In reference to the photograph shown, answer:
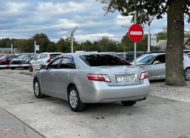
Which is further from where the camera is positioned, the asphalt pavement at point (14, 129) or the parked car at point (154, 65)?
the parked car at point (154, 65)

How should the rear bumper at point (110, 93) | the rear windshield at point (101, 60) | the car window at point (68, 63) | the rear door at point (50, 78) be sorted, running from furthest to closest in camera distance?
the rear door at point (50, 78)
the car window at point (68, 63)
the rear windshield at point (101, 60)
the rear bumper at point (110, 93)

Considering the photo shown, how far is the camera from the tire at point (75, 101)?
9742 mm

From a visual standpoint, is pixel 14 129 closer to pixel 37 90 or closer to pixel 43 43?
pixel 37 90

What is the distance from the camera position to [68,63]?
1066 cm

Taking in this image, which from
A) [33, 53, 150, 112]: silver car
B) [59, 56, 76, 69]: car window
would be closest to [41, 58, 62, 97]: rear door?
[33, 53, 150, 112]: silver car

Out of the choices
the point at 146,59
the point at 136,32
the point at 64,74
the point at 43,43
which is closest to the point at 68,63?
the point at 64,74

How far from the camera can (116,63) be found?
1029 cm

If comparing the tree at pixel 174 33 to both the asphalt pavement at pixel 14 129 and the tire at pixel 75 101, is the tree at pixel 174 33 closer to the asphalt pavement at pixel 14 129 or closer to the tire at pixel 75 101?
the tire at pixel 75 101

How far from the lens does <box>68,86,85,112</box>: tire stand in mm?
9742

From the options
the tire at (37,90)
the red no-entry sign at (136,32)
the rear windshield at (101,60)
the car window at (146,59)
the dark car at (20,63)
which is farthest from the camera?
the dark car at (20,63)

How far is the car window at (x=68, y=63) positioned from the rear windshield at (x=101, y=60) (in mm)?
338

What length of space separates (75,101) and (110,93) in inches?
46.6

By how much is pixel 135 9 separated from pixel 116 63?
246 inches

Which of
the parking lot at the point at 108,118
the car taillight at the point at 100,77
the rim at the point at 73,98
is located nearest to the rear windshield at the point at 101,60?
the car taillight at the point at 100,77
